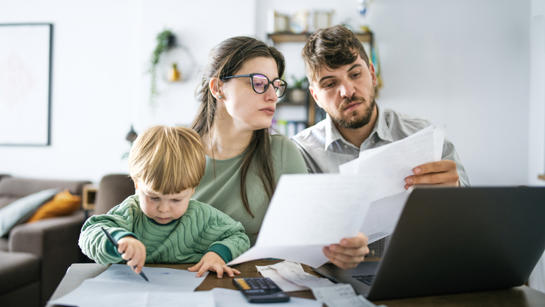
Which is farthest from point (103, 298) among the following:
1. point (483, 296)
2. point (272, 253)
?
point (483, 296)

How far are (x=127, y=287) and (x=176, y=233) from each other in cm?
23

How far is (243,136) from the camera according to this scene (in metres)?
1.27

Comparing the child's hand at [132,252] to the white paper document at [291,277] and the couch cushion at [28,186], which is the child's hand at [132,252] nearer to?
the white paper document at [291,277]

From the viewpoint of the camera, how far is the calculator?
2.04ft

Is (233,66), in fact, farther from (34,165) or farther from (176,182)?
(34,165)

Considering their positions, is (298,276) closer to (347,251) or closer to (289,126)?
(347,251)

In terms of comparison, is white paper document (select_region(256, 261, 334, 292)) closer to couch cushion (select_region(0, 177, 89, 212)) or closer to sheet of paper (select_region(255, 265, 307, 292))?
sheet of paper (select_region(255, 265, 307, 292))

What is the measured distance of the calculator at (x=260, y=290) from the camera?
24.4 inches

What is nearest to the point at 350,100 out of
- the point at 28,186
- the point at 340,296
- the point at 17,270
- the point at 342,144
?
the point at 342,144

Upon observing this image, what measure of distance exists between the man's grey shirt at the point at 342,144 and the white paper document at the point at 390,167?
84 cm

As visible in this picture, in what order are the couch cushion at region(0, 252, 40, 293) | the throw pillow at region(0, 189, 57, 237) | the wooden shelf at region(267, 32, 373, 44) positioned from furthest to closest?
1. the wooden shelf at region(267, 32, 373, 44)
2. the throw pillow at region(0, 189, 57, 237)
3. the couch cushion at region(0, 252, 40, 293)

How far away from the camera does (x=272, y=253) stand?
67cm

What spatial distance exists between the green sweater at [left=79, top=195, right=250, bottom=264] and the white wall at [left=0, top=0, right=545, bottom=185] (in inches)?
113

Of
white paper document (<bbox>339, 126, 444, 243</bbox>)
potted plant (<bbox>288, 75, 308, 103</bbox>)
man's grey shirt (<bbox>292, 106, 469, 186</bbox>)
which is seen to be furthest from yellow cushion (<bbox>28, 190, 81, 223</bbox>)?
white paper document (<bbox>339, 126, 444, 243</bbox>)
